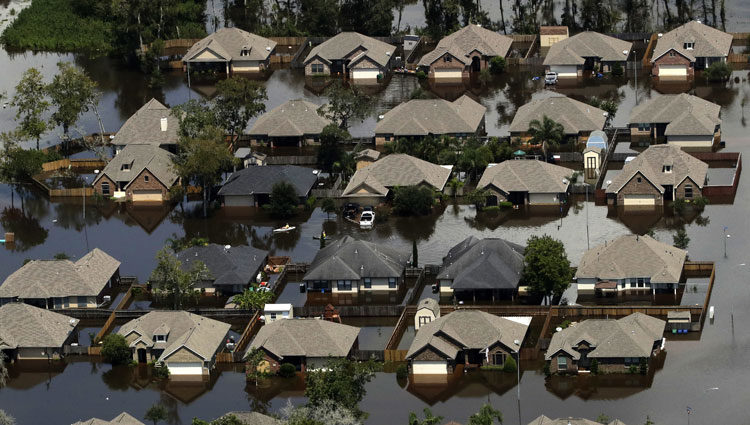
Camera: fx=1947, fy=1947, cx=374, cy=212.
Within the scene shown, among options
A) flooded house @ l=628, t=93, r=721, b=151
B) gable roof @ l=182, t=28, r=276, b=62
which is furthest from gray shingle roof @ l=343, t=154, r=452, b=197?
gable roof @ l=182, t=28, r=276, b=62

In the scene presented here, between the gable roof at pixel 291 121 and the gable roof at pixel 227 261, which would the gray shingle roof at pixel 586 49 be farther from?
the gable roof at pixel 227 261

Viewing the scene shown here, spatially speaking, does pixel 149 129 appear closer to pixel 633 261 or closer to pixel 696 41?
pixel 696 41

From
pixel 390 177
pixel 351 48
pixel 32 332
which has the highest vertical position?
pixel 351 48

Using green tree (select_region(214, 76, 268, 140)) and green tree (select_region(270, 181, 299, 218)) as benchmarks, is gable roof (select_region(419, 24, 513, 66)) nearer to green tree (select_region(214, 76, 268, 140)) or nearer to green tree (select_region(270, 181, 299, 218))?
green tree (select_region(214, 76, 268, 140))

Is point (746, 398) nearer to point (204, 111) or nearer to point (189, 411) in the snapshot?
point (189, 411)

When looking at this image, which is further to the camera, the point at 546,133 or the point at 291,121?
the point at 291,121

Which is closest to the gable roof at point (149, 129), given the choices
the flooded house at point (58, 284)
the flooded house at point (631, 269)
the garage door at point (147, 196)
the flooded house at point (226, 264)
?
the garage door at point (147, 196)

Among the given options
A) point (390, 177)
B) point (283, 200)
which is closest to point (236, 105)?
point (283, 200)
